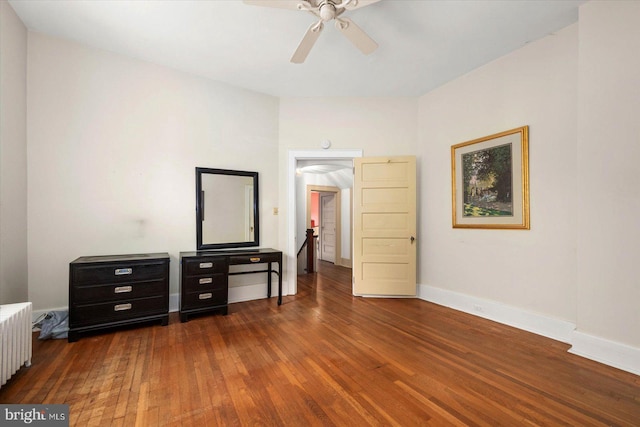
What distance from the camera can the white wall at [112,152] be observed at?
2951mm

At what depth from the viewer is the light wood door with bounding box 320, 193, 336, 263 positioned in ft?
26.0

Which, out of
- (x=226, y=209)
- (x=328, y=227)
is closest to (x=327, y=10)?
(x=226, y=209)

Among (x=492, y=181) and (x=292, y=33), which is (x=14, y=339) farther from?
(x=492, y=181)

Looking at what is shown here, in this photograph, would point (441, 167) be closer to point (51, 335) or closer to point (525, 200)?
point (525, 200)

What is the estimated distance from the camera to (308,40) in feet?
7.82

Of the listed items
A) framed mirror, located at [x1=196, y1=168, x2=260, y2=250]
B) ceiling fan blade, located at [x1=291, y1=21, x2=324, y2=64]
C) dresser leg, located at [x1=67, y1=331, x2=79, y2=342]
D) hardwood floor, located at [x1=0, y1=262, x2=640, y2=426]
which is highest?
ceiling fan blade, located at [x1=291, y1=21, x2=324, y2=64]

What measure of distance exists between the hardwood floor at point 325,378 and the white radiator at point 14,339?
0.46 ft

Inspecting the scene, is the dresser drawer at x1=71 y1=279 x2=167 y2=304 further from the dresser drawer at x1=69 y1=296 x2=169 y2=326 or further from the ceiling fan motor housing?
the ceiling fan motor housing

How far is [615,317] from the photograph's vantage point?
7.55 ft

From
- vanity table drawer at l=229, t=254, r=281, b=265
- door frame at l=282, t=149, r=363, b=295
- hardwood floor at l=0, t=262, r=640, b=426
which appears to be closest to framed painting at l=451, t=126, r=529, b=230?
hardwood floor at l=0, t=262, r=640, b=426

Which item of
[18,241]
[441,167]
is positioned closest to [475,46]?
[441,167]

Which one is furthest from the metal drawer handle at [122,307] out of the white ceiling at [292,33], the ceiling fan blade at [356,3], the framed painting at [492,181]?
the framed painting at [492,181]

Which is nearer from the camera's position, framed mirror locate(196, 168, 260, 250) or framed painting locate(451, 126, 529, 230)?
framed painting locate(451, 126, 529, 230)

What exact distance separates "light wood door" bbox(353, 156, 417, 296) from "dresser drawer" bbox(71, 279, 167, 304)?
8.96 ft
